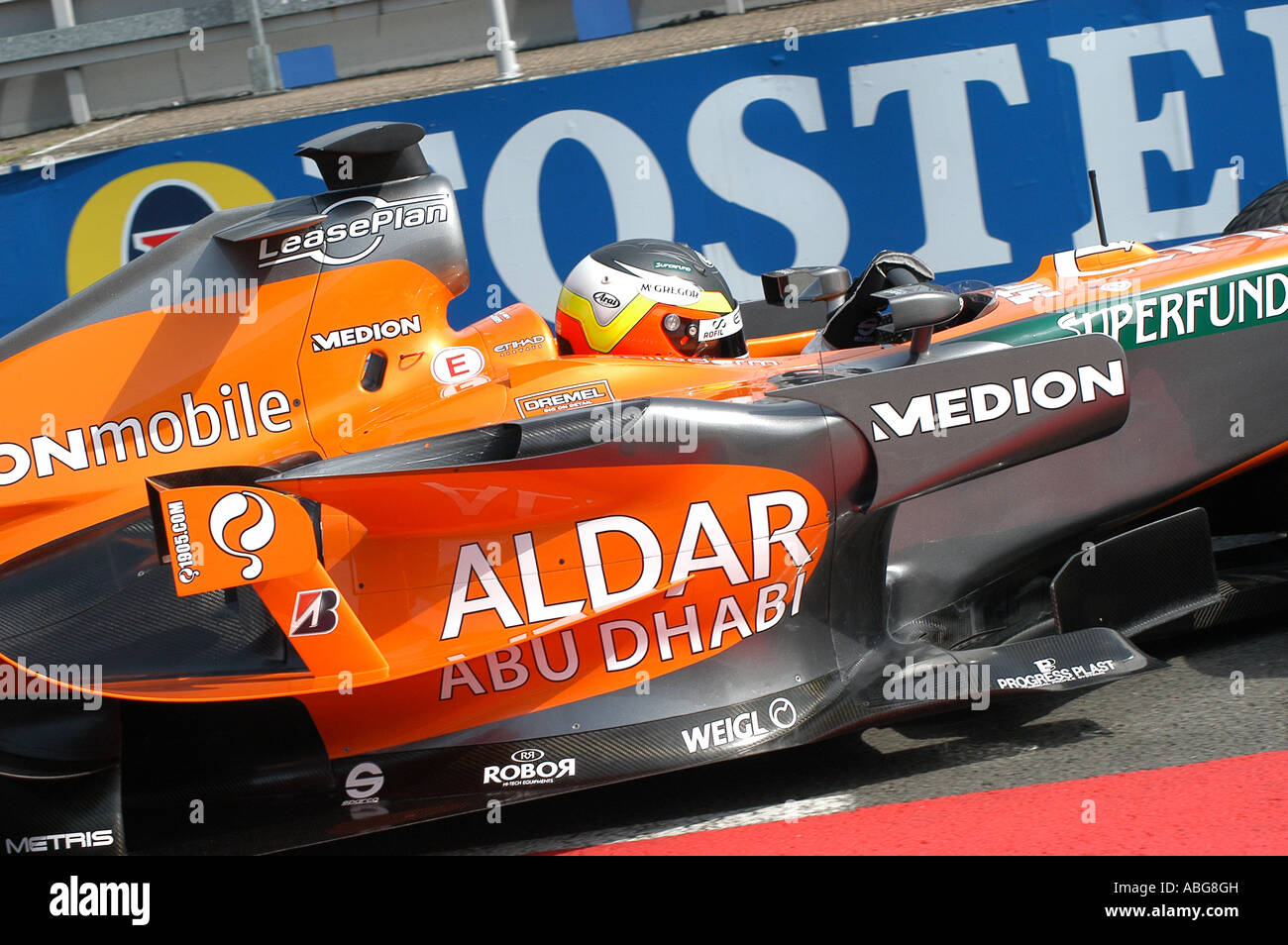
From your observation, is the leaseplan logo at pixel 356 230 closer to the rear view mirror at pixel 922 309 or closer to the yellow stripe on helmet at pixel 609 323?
the yellow stripe on helmet at pixel 609 323

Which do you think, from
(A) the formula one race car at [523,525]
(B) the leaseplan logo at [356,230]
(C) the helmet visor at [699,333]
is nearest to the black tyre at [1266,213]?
(A) the formula one race car at [523,525]

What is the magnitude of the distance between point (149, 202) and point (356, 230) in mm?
4009

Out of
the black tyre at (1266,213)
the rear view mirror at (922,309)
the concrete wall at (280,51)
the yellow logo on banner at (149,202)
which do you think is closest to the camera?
the rear view mirror at (922,309)

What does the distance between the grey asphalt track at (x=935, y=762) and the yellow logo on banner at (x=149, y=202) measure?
5.09m

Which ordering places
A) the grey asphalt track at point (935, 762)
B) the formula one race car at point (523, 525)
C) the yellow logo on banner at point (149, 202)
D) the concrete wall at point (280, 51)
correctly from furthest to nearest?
1. the concrete wall at point (280, 51)
2. the yellow logo on banner at point (149, 202)
3. the grey asphalt track at point (935, 762)
4. the formula one race car at point (523, 525)

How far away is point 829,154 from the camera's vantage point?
7.11 m

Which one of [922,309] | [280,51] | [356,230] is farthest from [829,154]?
[280,51]

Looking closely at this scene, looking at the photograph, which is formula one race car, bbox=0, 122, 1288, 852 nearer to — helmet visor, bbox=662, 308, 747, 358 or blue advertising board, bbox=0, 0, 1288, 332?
helmet visor, bbox=662, 308, 747, 358

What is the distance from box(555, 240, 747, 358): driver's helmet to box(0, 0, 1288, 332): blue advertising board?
3259mm

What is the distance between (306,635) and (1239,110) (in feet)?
20.0

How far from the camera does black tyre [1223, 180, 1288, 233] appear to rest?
4480 mm

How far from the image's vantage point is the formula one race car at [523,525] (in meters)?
2.97

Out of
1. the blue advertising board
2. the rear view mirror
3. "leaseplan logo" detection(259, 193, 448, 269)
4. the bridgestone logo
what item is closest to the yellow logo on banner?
the blue advertising board
